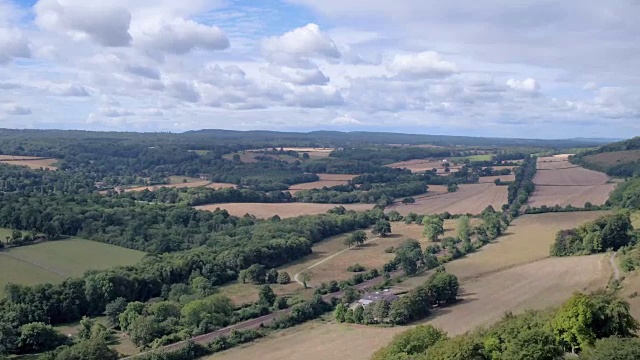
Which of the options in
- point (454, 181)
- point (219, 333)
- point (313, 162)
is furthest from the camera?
point (313, 162)

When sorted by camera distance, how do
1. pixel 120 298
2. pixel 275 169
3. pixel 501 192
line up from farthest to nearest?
pixel 275 169 → pixel 501 192 → pixel 120 298

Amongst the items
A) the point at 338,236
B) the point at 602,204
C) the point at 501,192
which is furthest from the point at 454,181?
the point at 338,236

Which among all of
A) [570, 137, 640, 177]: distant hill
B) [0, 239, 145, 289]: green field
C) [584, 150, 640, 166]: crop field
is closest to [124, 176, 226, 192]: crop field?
[0, 239, 145, 289]: green field

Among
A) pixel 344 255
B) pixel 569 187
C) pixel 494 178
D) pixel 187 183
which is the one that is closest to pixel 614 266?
pixel 344 255

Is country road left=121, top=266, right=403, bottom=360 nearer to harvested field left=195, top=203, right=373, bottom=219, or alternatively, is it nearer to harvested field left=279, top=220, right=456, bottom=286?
harvested field left=279, top=220, right=456, bottom=286

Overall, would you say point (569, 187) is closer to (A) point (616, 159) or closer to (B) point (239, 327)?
(A) point (616, 159)

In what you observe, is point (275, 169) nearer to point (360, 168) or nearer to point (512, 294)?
point (360, 168)
